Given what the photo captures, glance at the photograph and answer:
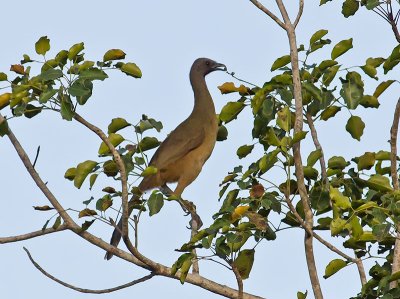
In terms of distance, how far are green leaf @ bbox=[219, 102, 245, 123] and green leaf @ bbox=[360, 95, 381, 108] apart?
650mm

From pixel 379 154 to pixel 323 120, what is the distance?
346 millimetres

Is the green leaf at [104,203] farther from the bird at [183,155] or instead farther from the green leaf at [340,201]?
the bird at [183,155]

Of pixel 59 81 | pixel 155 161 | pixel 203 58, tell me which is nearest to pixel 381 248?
pixel 59 81

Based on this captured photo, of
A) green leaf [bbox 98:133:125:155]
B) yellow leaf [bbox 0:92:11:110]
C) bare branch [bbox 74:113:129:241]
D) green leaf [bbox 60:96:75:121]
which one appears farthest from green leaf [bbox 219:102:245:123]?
yellow leaf [bbox 0:92:11:110]

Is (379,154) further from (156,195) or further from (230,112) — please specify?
(156,195)

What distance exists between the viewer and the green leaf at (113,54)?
172 inches

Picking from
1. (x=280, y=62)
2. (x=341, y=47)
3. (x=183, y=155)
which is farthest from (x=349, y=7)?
(x=183, y=155)

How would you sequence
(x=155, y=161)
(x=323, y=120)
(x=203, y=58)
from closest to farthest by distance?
(x=323, y=120), (x=155, y=161), (x=203, y=58)

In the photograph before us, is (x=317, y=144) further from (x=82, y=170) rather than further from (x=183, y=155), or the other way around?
(x=183, y=155)

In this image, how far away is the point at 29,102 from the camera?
13.6 ft

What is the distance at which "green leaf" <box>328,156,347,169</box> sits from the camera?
4742 mm

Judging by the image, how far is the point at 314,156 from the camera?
4500 mm

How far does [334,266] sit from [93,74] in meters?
1.45

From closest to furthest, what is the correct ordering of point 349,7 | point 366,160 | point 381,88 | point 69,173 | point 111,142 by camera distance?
point 111,142 → point 69,173 → point 366,160 → point 381,88 → point 349,7
